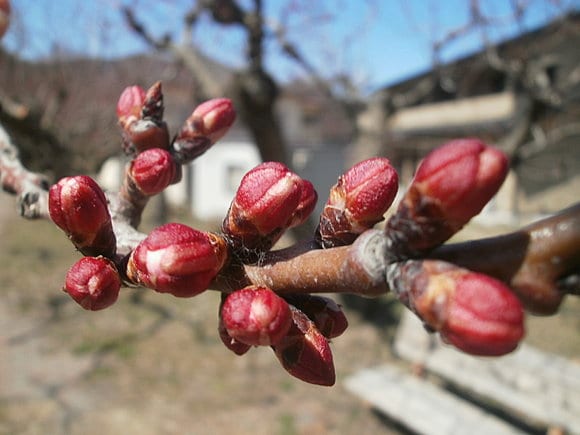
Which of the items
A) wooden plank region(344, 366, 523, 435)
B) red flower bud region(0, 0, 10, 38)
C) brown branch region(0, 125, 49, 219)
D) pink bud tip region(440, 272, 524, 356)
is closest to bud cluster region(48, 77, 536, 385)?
pink bud tip region(440, 272, 524, 356)

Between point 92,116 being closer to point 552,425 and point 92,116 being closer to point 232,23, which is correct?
point 232,23

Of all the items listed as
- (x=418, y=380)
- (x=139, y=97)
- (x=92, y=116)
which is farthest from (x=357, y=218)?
(x=92, y=116)

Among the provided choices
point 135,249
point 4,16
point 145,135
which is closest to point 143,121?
point 145,135

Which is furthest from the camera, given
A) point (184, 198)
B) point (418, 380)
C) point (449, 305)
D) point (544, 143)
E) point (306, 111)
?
point (306, 111)

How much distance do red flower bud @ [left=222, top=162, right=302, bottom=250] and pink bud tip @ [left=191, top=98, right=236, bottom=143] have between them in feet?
1.60

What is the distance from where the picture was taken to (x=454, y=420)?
5.71 meters

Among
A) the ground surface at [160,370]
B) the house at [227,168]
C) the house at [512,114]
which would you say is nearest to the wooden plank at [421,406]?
the ground surface at [160,370]

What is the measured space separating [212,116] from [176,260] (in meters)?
0.64

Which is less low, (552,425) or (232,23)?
(232,23)

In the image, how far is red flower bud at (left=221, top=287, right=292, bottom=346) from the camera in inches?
31.4

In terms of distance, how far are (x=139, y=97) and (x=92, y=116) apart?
9.89m

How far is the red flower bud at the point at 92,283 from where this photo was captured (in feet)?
2.97

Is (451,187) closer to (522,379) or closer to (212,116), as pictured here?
(212,116)

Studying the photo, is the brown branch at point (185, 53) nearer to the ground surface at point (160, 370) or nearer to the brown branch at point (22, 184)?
the ground surface at point (160, 370)
